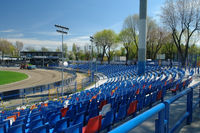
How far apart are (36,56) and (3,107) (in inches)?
2694

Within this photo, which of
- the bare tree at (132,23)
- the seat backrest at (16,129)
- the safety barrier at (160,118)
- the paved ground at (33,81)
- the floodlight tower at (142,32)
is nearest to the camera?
the safety barrier at (160,118)

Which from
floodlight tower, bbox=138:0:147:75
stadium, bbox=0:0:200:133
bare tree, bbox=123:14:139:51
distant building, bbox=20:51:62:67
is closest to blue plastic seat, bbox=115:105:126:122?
stadium, bbox=0:0:200:133

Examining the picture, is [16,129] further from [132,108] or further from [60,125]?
[132,108]

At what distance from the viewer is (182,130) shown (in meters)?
3.97

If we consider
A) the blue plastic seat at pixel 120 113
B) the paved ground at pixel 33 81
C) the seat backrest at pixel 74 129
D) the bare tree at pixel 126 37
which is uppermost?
the bare tree at pixel 126 37

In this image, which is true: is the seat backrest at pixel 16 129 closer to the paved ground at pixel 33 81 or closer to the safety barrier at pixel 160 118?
the safety barrier at pixel 160 118

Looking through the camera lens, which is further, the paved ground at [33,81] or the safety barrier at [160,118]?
the paved ground at [33,81]

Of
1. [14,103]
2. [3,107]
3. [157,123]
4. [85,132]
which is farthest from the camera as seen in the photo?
[14,103]

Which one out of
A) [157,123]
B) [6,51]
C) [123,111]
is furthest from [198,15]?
[6,51]

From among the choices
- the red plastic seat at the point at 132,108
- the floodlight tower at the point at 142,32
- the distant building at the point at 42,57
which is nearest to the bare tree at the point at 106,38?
the distant building at the point at 42,57

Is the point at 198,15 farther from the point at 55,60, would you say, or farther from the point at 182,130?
the point at 55,60

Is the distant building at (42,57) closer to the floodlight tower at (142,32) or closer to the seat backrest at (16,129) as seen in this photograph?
the floodlight tower at (142,32)

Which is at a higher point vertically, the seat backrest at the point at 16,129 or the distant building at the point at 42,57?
the distant building at the point at 42,57

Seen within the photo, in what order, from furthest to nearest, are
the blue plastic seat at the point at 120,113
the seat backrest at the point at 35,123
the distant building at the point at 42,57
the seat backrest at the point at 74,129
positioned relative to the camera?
the distant building at the point at 42,57, the blue plastic seat at the point at 120,113, the seat backrest at the point at 35,123, the seat backrest at the point at 74,129
